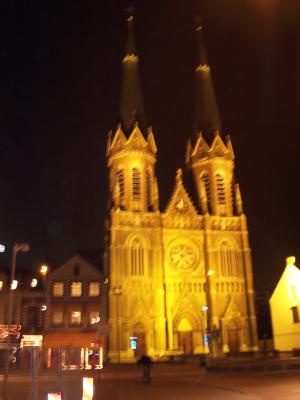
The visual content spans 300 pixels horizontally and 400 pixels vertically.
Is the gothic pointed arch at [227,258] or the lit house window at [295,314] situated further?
the gothic pointed arch at [227,258]

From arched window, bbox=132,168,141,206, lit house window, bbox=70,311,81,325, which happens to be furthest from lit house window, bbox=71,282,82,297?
arched window, bbox=132,168,141,206

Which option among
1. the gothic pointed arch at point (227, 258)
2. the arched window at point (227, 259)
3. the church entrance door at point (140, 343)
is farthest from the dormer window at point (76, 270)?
the arched window at point (227, 259)

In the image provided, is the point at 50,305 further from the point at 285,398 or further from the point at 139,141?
the point at 285,398

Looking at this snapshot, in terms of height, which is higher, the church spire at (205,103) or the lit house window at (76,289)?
the church spire at (205,103)

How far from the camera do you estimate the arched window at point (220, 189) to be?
198ft

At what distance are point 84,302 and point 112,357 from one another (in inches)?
343

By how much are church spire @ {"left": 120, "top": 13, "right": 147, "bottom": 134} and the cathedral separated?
18 centimetres

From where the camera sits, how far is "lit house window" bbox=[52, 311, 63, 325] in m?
53.7

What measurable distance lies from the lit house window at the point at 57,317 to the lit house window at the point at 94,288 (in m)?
4.14

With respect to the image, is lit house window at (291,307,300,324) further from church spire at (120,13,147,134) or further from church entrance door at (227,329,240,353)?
church spire at (120,13,147,134)

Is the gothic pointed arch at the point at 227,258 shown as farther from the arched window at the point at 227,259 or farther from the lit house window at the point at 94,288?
the lit house window at the point at 94,288

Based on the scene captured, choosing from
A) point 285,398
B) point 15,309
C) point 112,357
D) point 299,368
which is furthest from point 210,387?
point 15,309

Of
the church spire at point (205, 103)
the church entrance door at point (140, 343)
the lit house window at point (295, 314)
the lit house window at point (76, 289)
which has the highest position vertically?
the church spire at point (205, 103)

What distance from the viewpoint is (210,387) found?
64.6 feet
